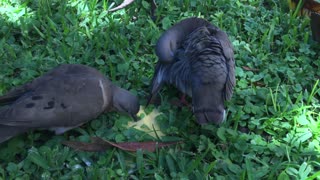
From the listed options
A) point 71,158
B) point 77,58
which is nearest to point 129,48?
point 77,58

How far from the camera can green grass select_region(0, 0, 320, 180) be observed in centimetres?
327

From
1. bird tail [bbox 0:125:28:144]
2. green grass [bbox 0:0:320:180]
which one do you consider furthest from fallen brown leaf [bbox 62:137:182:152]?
bird tail [bbox 0:125:28:144]

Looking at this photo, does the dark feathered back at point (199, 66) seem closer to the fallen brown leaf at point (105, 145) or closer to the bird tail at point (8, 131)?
the fallen brown leaf at point (105, 145)

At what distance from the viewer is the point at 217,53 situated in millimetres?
3697

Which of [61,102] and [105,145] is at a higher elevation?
[61,102]

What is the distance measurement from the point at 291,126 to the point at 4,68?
7.58ft

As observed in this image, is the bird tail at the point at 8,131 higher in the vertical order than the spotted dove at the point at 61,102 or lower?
lower

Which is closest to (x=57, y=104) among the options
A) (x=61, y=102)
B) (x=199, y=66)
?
(x=61, y=102)

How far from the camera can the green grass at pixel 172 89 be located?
3.27 meters

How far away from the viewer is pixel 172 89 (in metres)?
4.06

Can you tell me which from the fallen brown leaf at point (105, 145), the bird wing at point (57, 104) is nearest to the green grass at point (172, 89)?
the fallen brown leaf at point (105, 145)

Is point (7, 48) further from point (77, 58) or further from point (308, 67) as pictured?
point (308, 67)

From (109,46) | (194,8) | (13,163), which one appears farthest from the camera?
(194,8)

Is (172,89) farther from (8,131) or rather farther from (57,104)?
(8,131)
